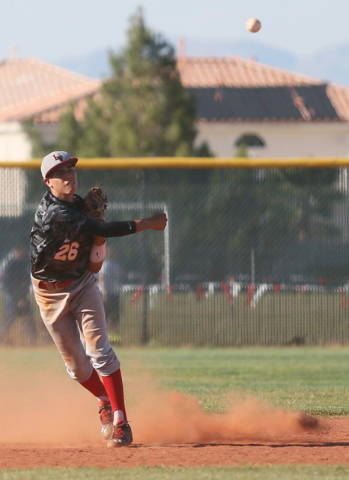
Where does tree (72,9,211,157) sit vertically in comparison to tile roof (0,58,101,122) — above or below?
below

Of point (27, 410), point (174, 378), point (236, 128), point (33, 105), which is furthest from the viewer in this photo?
point (33, 105)

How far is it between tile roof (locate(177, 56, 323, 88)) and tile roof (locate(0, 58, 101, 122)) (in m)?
4.97

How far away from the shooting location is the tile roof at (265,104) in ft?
130

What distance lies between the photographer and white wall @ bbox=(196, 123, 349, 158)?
1543 inches

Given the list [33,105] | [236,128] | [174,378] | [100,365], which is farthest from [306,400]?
[33,105]

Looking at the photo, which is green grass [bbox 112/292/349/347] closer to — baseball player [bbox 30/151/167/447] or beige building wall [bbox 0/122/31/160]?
baseball player [bbox 30/151/167/447]

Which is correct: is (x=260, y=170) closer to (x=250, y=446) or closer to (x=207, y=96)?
(x=250, y=446)

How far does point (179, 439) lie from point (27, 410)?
1756 mm

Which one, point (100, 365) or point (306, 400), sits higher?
point (100, 365)

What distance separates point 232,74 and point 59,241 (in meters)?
40.6

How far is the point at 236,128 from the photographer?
3941 cm

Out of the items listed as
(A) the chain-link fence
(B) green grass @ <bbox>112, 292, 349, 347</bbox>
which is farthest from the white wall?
(B) green grass @ <bbox>112, 292, 349, 347</bbox>

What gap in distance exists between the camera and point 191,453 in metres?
5.08

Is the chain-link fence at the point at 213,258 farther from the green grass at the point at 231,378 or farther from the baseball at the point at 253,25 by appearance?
the baseball at the point at 253,25
